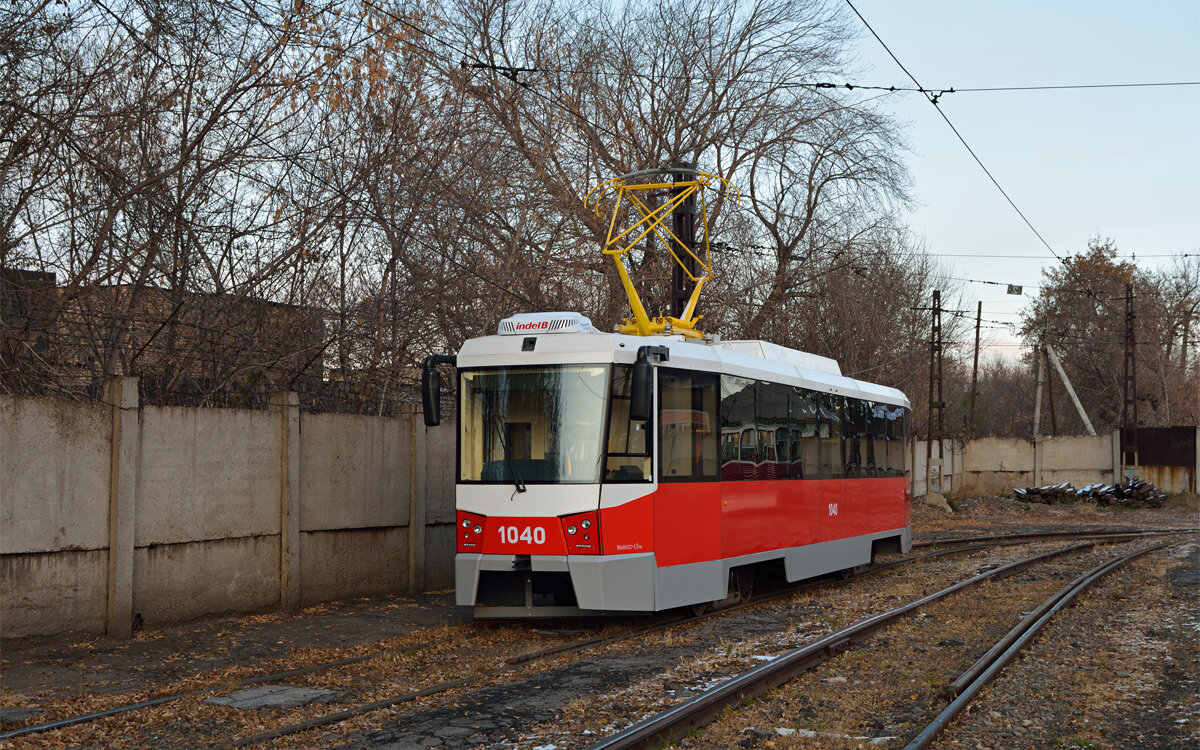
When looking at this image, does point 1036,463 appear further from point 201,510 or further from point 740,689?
point 740,689

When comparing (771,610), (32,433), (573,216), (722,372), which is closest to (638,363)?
(722,372)

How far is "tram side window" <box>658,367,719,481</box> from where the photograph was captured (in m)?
11.1

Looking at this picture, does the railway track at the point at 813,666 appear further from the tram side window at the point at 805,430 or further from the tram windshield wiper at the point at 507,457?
the tram windshield wiper at the point at 507,457

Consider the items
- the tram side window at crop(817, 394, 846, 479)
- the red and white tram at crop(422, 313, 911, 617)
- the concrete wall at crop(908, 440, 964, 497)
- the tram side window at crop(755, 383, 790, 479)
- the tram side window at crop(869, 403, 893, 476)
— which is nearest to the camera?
the red and white tram at crop(422, 313, 911, 617)

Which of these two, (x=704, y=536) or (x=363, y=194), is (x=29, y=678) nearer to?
(x=704, y=536)

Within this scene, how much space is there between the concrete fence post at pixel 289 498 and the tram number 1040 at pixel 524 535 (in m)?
2.62

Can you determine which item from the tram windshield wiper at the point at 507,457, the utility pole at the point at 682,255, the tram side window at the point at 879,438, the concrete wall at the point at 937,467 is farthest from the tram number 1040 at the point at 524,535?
the concrete wall at the point at 937,467

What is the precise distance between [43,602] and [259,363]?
4.38 metres

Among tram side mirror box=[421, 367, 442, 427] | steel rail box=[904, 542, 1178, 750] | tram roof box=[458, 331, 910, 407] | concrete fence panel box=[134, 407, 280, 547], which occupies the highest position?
tram roof box=[458, 331, 910, 407]

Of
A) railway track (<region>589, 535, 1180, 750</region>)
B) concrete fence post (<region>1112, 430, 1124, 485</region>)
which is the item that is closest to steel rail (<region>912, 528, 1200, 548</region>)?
railway track (<region>589, 535, 1180, 750</region>)

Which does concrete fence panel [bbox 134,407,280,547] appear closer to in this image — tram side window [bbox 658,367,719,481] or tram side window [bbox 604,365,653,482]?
tram side window [bbox 604,365,653,482]

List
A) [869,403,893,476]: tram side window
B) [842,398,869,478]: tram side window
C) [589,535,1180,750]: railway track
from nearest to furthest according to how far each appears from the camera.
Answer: [589,535,1180,750]: railway track
[842,398,869,478]: tram side window
[869,403,893,476]: tram side window

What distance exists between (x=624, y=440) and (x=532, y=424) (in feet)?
3.08

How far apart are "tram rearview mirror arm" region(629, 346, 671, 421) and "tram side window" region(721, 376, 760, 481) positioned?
5.40 feet
